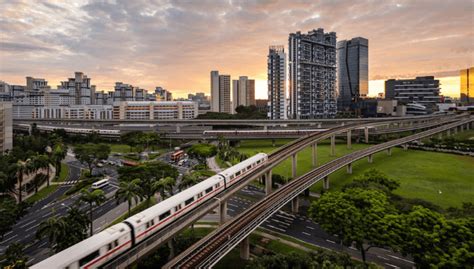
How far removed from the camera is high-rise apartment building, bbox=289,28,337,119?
173 m

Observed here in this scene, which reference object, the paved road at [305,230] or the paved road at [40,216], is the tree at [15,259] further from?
the paved road at [305,230]

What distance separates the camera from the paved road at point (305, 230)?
35.0m

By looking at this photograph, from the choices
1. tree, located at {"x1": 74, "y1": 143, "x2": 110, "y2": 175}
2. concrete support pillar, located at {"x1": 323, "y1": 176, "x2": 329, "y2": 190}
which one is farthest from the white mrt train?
tree, located at {"x1": 74, "y1": 143, "x2": 110, "y2": 175}

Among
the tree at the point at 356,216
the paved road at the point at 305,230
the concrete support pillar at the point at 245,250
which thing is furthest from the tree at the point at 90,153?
the tree at the point at 356,216

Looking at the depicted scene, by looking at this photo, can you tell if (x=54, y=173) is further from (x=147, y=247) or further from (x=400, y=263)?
(x=400, y=263)

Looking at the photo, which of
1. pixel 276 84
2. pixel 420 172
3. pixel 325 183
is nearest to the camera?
pixel 325 183

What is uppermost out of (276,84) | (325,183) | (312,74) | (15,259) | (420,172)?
(312,74)

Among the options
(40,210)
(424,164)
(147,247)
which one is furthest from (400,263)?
(40,210)

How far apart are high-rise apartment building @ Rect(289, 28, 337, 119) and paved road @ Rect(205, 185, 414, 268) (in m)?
126

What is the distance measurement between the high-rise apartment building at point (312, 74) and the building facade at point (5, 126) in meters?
136

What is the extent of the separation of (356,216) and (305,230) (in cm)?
1194

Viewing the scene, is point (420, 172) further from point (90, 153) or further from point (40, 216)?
point (90, 153)

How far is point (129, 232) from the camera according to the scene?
26500mm

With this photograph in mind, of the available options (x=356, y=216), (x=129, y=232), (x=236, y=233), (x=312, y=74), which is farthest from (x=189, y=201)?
(x=312, y=74)
